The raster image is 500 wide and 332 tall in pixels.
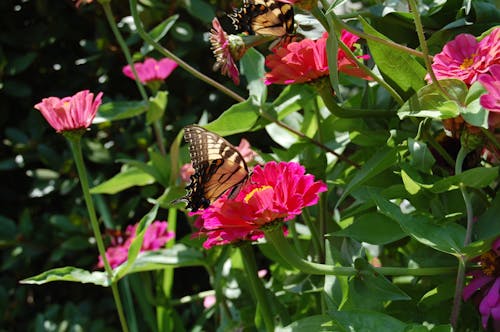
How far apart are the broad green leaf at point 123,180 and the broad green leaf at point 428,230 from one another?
51 cm

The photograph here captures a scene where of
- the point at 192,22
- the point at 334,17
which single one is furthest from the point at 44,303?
the point at 334,17

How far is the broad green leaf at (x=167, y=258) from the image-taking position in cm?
99

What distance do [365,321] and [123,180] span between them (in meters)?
0.55

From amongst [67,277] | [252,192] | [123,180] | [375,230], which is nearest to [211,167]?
[252,192]

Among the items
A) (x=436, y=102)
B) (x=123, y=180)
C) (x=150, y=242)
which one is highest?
(x=436, y=102)

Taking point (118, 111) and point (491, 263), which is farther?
point (118, 111)

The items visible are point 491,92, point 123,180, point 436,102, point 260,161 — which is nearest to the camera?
point 491,92

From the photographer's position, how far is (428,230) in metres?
0.64

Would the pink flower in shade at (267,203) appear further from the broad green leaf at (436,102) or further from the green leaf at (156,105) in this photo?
the green leaf at (156,105)

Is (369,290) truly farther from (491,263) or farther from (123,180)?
(123,180)

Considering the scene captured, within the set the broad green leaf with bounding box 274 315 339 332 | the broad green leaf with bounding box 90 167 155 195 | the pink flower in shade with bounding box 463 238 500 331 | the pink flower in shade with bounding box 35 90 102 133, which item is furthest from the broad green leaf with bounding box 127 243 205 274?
the pink flower in shade with bounding box 463 238 500 331

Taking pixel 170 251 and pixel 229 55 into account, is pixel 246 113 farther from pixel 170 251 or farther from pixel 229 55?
pixel 170 251

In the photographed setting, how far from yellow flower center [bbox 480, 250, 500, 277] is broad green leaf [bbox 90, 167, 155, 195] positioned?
55 centimetres

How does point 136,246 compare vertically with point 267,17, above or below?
below
